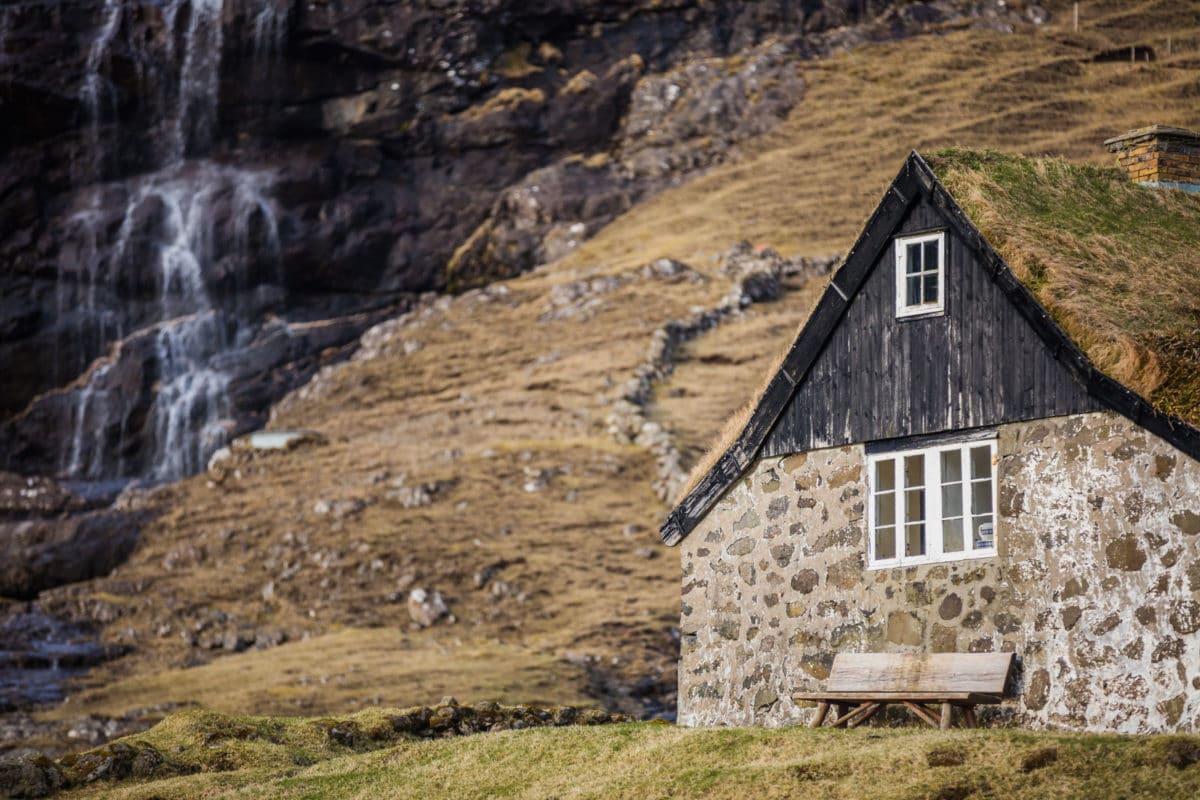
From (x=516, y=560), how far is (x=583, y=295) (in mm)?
24721

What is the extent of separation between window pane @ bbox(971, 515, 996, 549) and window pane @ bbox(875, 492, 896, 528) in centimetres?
101

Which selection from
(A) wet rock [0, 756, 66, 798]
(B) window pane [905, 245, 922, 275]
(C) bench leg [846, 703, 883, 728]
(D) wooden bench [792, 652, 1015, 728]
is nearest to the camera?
(D) wooden bench [792, 652, 1015, 728]

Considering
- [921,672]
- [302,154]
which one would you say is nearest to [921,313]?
[921,672]

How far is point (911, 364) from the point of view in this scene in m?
19.0

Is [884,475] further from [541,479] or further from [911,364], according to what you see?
[541,479]

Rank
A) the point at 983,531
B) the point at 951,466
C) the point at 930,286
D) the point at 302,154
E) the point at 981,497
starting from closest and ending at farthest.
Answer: the point at 983,531, the point at 981,497, the point at 951,466, the point at 930,286, the point at 302,154

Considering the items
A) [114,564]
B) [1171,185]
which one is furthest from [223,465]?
[1171,185]

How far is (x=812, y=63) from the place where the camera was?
8875cm

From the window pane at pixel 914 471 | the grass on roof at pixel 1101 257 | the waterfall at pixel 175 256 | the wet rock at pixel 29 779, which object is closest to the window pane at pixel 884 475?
the window pane at pixel 914 471

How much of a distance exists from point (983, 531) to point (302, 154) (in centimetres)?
A: 7166

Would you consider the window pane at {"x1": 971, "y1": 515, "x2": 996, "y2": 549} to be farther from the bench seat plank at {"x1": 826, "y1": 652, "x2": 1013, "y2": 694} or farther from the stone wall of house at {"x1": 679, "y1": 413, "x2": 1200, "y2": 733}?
the bench seat plank at {"x1": 826, "y1": 652, "x2": 1013, "y2": 694}

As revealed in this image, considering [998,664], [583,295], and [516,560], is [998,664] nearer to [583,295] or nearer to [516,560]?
[516,560]

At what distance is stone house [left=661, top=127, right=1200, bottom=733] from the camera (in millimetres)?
16719

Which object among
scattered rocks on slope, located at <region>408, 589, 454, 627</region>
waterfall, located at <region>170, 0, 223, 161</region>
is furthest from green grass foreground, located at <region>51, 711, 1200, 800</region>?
waterfall, located at <region>170, 0, 223, 161</region>
